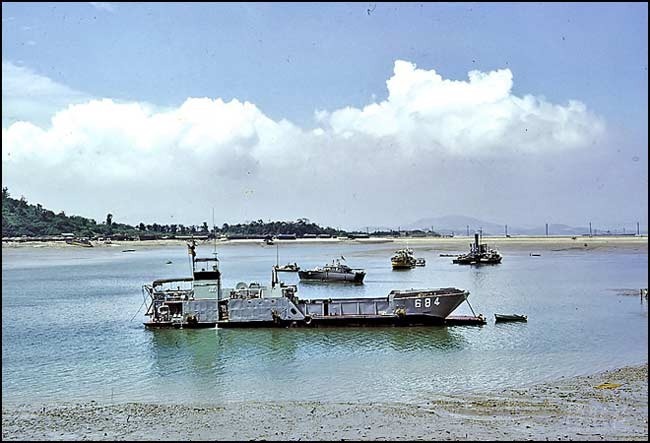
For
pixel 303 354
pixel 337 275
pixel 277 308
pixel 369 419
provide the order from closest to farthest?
pixel 369 419
pixel 303 354
pixel 277 308
pixel 337 275

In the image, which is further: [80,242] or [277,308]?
[80,242]

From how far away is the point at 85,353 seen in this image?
27438 mm

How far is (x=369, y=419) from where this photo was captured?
17062 mm

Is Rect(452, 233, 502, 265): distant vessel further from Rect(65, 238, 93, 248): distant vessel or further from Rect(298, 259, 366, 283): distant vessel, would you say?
Rect(65, 238, 93, 248): distant vessel

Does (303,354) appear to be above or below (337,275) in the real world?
below

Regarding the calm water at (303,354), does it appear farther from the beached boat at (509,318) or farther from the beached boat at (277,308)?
the beached boat at (277,308)

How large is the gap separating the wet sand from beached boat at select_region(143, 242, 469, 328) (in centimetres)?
1300

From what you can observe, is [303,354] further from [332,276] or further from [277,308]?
[332,276]

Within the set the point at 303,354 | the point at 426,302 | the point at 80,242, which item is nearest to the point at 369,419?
the point at 303,354

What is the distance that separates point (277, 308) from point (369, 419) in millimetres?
15891

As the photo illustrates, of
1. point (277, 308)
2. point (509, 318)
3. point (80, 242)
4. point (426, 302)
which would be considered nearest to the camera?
point (277, 308)

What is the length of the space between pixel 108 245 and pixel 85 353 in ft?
476

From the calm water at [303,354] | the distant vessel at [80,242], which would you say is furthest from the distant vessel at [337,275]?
the distant vessel at [80,242]

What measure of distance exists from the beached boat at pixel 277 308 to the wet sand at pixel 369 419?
13002mm
